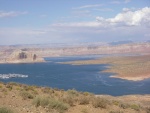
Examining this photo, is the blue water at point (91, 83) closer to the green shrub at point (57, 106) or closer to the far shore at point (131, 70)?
the far shore at point (131, 70)

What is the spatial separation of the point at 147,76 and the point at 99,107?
278ft

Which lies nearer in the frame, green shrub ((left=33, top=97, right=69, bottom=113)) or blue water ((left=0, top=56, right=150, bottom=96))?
green shrub ((left=33, top=97, right=69, bottom=113))

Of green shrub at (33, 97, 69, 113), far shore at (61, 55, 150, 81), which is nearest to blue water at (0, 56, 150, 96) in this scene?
far shore at (61, 55, 150, 81)

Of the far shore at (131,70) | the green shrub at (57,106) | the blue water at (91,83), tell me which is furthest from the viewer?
the far shore at (131,70)

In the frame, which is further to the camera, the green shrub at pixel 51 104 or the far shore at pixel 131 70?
the far shore at pixel 131 70

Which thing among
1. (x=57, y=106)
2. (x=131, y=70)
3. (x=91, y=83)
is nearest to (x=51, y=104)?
(x=57, y=106)

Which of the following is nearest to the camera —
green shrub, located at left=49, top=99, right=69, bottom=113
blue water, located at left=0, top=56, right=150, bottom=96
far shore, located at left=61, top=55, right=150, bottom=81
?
green shrub, located at left=49, top=99, right=69, bottom=113

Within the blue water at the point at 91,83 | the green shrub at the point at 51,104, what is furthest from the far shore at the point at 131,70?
the green shrub at the point at 51,104

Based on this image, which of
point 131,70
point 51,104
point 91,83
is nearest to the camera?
point 51,104

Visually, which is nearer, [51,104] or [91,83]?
[51,104]

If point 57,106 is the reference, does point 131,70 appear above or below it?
below

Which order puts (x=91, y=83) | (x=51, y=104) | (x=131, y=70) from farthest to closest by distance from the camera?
(x=131, y=70) → (x=91, y=83) → (x=51, y=104)

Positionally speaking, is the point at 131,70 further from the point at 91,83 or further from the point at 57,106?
the point at 57,106

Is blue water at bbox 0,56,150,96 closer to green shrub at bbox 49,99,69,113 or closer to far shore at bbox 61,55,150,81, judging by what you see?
far shore at bbox 61,55,150,81
